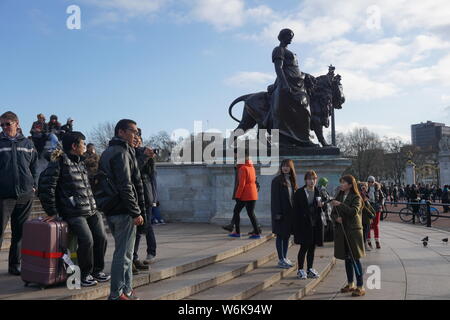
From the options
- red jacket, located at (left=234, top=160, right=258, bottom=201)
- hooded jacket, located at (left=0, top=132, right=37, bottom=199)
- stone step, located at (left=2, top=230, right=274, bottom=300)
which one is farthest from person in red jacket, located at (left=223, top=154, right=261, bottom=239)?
hooded jacket, located at (left=0, top=132, right=37, bottom=199)

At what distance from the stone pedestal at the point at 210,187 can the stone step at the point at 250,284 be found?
377cm

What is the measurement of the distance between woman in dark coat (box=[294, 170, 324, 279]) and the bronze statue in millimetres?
4943

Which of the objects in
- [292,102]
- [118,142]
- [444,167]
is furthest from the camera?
[444,167]

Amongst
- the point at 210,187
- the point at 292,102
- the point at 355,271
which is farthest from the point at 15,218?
the point at 292,102

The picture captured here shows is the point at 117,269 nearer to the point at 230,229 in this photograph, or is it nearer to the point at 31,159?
the point at 31,159

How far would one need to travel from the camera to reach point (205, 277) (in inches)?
205

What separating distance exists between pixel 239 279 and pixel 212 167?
5.43m

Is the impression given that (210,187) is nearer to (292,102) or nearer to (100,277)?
(292,102)

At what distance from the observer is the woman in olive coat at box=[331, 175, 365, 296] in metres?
5.26

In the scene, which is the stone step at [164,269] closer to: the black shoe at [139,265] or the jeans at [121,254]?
the black shoe at [139,265]

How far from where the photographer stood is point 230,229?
324 inches

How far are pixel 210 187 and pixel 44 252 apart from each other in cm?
757

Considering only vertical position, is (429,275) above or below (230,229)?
below
